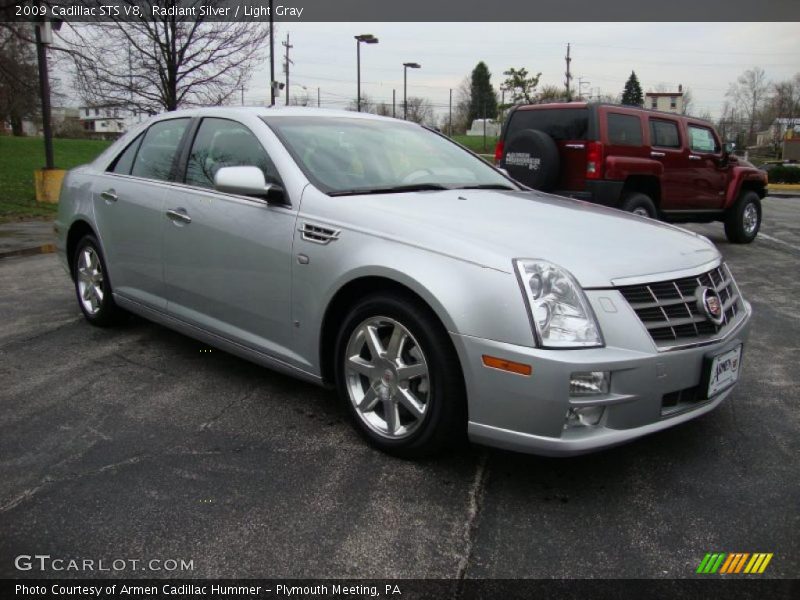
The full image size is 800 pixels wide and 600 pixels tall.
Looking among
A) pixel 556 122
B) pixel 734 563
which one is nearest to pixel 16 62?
pixel 556 122

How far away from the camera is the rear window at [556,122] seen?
8727mm

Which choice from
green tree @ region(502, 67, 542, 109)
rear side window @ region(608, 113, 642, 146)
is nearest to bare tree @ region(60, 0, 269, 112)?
rear side window @ region(608, 113, 642, 146)

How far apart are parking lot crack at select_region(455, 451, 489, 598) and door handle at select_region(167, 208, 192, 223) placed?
6.94 feet

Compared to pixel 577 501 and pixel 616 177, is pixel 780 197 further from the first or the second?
pixel 577 501

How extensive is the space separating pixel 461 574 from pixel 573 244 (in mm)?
1367

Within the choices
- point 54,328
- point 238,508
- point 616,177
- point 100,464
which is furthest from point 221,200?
point 616,177

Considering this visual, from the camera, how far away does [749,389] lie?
12.9 ft

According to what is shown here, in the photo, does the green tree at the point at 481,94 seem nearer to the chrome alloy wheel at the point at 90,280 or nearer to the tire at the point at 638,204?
the tire at the point at 638,204

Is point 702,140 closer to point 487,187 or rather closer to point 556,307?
point 487,187

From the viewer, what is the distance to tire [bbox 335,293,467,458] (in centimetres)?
272

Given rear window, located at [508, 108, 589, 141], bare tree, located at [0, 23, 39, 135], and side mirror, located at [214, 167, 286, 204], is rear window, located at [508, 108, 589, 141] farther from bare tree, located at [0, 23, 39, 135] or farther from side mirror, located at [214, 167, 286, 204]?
bare tree, located at [0, 23, 39, 135]

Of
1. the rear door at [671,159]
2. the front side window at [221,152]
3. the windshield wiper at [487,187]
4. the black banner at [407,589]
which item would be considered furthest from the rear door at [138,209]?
the rear door at [671,159]

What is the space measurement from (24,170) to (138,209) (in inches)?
802

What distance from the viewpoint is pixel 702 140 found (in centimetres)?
1021
